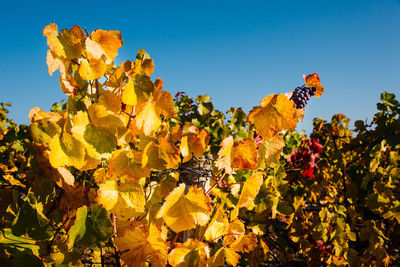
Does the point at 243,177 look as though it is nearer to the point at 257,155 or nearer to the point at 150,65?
the point at 257,155

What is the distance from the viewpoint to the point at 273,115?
A: 81 centimetres

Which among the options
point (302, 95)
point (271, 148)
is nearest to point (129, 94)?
point (271, 148)

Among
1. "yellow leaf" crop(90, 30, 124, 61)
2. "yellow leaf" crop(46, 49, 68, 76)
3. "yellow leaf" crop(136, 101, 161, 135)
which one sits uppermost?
"yellow leaf" crop(90, 30, 124, 61)

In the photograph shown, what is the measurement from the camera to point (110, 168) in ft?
2.19

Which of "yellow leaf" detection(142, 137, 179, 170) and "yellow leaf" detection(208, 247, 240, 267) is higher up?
"yellow leaf" detection(142, 137, 179, 170)

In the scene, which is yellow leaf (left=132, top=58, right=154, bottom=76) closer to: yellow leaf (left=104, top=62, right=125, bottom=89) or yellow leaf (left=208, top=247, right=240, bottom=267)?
yellow leaf (left=104, top=62, right=125, bottom=89)

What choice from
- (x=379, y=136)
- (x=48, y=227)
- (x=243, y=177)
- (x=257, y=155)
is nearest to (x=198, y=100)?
(x=243, y=177)

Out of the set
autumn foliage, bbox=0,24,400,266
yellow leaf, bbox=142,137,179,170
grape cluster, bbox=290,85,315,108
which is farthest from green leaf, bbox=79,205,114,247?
grape cluster, bbox=290,85,315,108

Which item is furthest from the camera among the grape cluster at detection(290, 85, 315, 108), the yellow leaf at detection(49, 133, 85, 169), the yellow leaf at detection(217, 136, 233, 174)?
the grape cluster at detection(290, 85, 315, 108)

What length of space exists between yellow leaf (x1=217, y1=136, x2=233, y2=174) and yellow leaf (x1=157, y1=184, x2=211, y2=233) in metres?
0.14

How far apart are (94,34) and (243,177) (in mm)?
1010

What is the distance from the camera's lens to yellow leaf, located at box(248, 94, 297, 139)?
783mm

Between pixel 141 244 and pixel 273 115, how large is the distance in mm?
530

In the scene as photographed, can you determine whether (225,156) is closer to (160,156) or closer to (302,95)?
(160,156)
